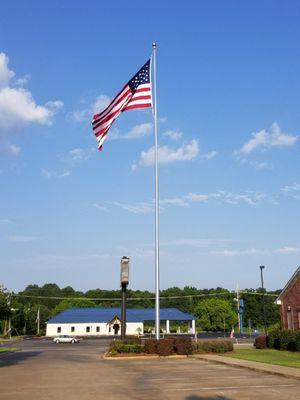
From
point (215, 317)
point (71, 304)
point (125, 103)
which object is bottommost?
point (215, 317)

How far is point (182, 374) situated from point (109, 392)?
18.0 ft

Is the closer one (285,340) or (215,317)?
(285,340)

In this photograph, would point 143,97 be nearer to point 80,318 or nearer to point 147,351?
point 147,351

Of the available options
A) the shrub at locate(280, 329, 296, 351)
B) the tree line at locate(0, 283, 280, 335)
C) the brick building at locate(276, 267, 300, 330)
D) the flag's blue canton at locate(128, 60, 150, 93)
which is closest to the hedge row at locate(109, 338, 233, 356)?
the shrub at locate(280, 329, 296, 351)

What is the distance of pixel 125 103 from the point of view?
25.2 m

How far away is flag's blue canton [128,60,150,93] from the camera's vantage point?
25.9 metres

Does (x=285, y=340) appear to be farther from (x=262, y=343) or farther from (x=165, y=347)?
(x=165, y=347)

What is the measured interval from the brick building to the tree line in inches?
1464

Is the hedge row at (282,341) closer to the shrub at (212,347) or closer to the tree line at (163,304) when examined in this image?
the shrub at (212,347)

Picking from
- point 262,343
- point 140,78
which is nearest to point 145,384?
point 140,78

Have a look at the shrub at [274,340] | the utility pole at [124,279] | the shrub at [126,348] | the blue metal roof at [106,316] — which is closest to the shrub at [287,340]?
the shrub at [274,340]

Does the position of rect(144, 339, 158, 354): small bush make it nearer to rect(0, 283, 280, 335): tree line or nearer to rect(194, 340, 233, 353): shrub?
rect(194, 340, 233, 353): shrub

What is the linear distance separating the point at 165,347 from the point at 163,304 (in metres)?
120

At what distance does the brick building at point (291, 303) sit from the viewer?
36312mm
